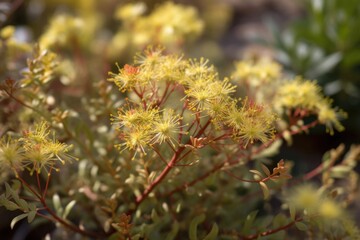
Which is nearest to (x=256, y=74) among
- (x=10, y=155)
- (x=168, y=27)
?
(x=168, y=27)

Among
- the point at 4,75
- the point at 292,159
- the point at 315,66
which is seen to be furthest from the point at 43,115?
the point at 315,66

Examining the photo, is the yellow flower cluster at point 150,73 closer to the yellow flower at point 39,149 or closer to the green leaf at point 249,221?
the yellow flower at point 39,149

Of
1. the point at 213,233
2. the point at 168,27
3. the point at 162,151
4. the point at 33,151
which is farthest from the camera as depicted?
the point at 168,27

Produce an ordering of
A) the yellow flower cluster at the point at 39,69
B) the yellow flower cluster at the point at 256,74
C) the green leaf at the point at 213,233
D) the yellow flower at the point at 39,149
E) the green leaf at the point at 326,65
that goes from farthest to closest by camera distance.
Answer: the green leaf at the point at 326,65 < the yellow flower cluster at the point at 256,74 < the yellow flower cluster at the point at 39,69 < the green leaf at the point at 213,233 < the yellow flower at the point at 39,149

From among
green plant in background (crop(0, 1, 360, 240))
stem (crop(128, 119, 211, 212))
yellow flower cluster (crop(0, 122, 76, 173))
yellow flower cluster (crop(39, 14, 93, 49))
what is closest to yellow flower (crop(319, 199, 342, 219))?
green plant in background (crop(0, 1, 360, 240))

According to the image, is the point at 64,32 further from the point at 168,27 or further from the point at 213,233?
the point at 213,233

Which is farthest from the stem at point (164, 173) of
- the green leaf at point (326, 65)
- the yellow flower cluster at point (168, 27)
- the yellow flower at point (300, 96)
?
the green leaf at point (326, 65)

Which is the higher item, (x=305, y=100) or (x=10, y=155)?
(x=305, y=100)

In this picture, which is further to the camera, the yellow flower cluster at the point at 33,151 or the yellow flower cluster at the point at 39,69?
the yellow flower cluster at the point at 39,69
